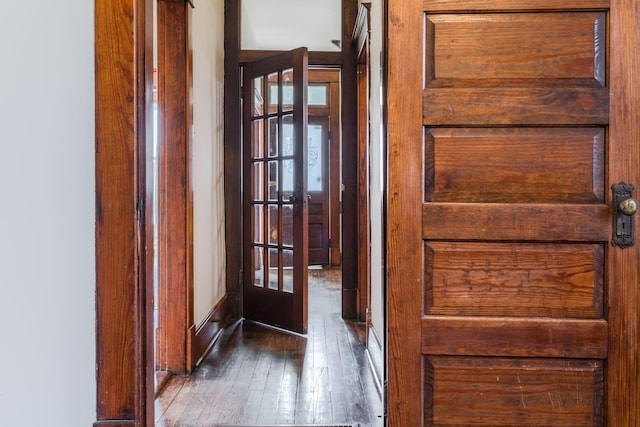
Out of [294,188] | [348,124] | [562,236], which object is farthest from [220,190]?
[562,236]

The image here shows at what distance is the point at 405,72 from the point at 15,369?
127cm

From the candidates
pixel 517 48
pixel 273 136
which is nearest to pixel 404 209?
pixel 517 48

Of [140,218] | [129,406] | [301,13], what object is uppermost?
[301,13]

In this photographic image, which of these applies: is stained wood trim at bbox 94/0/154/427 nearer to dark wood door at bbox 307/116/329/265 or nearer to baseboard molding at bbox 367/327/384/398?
baseboard molding at bbox 367/327/384/398

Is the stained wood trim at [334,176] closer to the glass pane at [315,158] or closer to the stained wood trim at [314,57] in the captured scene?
the glass pane at [315,158]

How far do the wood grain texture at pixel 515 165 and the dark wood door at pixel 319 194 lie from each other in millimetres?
5050

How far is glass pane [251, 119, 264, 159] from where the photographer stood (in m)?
3.52

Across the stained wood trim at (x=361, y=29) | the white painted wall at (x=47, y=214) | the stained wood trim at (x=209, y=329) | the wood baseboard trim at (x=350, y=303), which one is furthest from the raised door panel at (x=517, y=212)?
the wood baseboard trim at (x=350, y=303)

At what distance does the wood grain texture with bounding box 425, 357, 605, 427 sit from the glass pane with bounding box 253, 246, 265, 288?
2287 millimetres

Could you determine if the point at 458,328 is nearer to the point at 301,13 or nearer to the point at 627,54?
the point at 627,54

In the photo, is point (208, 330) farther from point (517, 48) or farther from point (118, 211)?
point (517, 48)

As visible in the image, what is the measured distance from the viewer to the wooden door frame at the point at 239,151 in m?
3.60

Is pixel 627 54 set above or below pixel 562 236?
above

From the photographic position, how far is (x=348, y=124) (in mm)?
3639
